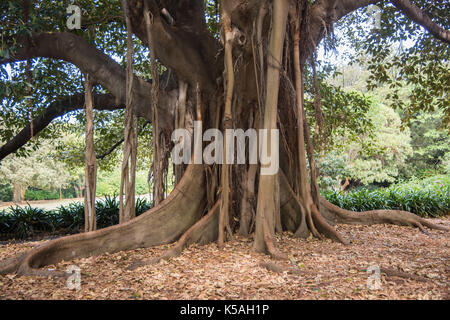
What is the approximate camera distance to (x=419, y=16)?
16.6ft

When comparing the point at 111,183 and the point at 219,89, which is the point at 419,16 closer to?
the point at 219,89

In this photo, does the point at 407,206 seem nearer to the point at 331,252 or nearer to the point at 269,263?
the point at 331,252

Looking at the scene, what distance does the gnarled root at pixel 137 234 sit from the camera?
284cm

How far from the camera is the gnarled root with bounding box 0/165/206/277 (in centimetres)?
284

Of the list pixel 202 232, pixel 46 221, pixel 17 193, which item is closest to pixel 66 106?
pixel 46 221

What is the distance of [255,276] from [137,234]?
5.09ft

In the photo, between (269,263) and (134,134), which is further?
(134,134)

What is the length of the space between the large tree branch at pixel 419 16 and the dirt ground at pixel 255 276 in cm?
349

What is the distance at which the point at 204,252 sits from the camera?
11.4 ft

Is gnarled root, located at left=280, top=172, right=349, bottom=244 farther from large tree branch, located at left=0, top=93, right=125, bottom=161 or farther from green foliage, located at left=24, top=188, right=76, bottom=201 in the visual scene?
green foliage, located at left=24, top=188, right=76, bottom=201

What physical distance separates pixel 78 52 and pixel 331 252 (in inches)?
155
